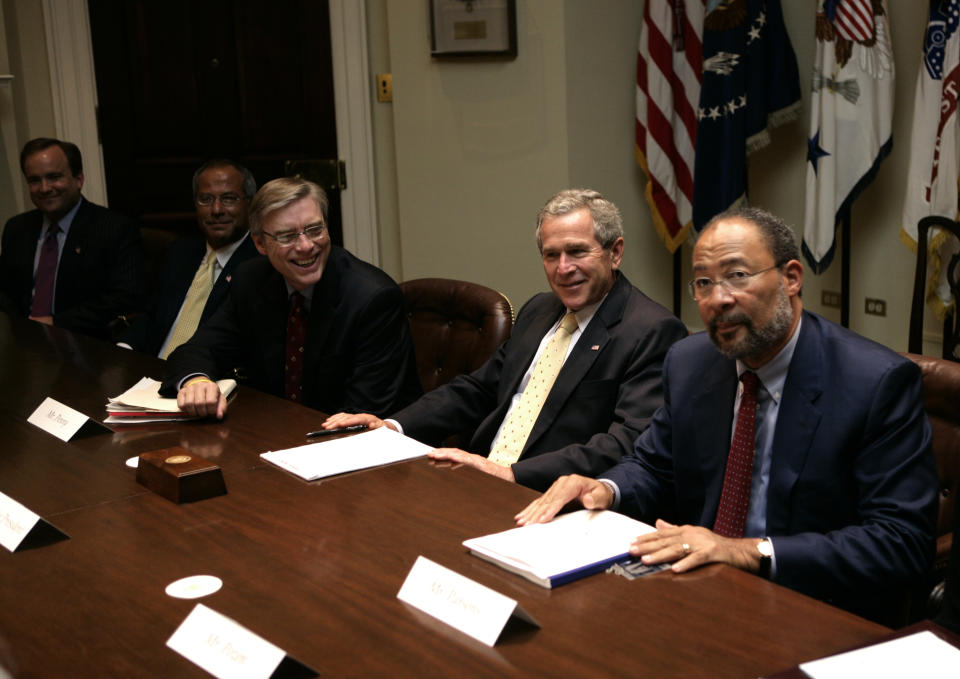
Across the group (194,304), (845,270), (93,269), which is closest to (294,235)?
(194,304)

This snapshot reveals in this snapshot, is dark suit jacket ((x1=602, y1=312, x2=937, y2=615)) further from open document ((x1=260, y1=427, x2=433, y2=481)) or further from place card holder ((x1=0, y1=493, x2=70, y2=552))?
place card holder ((x1=0, y1=493, x2=70, y2=552))

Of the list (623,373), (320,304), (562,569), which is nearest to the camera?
(562,569)

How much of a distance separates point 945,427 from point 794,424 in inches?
16.9

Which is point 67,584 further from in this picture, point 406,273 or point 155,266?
point 406,273

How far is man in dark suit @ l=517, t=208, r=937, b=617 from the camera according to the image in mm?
1797

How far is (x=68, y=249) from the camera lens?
4.52 meters

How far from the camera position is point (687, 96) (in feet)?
16.3

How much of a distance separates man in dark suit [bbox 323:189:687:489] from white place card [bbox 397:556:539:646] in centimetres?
84

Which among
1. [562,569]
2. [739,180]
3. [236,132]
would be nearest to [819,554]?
[562,569]

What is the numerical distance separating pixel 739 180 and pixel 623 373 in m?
2.53

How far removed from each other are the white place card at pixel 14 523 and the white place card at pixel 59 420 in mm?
604

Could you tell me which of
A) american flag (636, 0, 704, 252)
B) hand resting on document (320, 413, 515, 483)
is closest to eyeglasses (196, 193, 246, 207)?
hand resting on document (320, 413, 515, 483)

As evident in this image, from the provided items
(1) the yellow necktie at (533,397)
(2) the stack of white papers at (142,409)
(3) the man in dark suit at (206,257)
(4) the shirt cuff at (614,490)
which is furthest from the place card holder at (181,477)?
(3) the man in dark suit at (206,257)

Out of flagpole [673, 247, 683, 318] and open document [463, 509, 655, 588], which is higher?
open document [463, 509, 655, 588]
